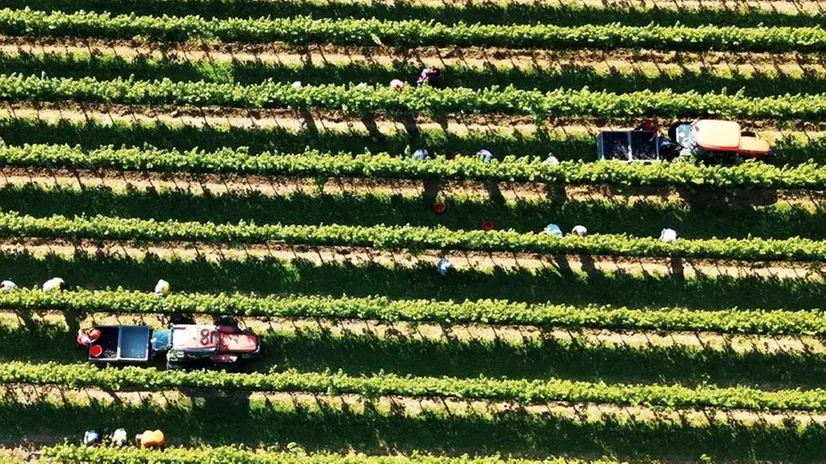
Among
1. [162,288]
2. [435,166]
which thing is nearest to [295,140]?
[435,166]

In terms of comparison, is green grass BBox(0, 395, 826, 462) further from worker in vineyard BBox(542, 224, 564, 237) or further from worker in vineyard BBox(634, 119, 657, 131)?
worker in vineyard BBox(634, 119, 657, 131)

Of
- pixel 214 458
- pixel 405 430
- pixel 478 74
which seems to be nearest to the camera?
pixel 214 458

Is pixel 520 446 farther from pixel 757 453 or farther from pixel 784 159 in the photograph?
pixel 784 159

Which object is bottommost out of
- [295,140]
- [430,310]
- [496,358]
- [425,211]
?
[496,358]

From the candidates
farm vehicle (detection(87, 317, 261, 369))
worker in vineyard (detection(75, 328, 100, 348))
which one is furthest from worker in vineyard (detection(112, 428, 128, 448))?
worker in vineyard (detection(75, 328, 100, 348))

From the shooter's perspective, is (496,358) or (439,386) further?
Answer: (496,358)

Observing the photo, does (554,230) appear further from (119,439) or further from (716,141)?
(119,439)

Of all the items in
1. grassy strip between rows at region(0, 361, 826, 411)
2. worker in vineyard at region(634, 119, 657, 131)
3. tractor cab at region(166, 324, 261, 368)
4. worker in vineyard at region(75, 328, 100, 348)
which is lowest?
grassy strip between rows at region(0, 361, 826, 411)

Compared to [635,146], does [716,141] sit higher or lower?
lower
